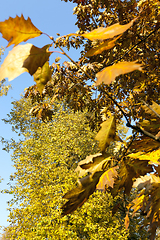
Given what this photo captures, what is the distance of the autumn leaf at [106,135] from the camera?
701mm

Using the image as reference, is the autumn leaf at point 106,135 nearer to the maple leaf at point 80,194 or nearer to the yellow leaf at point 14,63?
the maple leaf at point 80,194

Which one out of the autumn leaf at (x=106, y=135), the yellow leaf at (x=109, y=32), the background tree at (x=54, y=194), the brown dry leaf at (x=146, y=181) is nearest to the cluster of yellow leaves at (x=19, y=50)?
the yellow leaf at (x=109, y=32)

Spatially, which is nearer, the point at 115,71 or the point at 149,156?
the point at 115,71

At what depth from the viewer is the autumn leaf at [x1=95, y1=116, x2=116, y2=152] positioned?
701mm

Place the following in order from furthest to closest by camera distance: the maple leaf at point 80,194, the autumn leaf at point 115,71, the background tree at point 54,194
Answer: the background tree at point 54,194 → the maple leaf at point 80,194 → the autumn leaf at point 115,71

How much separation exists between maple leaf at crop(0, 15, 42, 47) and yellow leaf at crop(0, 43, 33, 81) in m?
0.02

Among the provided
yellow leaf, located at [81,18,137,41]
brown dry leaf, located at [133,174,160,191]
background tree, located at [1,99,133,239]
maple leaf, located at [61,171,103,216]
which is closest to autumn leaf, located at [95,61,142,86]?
yellow leaf, located at [81,18,137,41]

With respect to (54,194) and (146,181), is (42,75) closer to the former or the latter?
(146,181)

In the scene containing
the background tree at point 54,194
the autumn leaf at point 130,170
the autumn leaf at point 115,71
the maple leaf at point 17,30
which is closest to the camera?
the autumn leaf at point 115,71

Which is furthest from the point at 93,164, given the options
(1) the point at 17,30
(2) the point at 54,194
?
(2) the point at 54,194

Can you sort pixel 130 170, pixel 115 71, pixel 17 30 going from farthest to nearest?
pixel 130 170 → pixel 17 30 → pixel 115 71

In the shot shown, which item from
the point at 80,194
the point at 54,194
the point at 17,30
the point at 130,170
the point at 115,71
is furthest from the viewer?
the point at 54,194

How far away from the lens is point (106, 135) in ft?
2.33

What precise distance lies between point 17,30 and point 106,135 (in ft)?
1.27
